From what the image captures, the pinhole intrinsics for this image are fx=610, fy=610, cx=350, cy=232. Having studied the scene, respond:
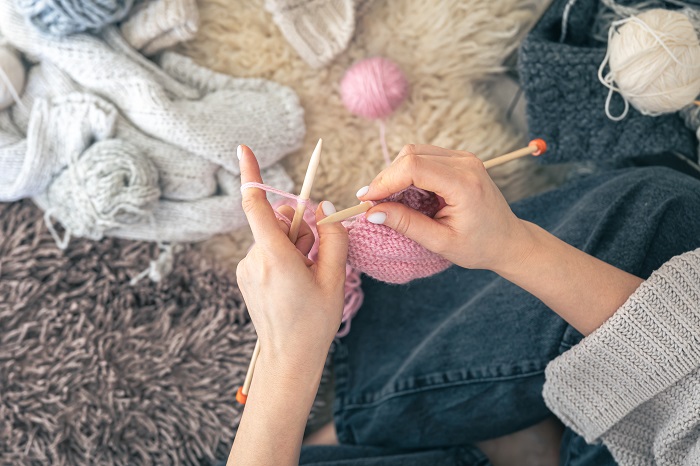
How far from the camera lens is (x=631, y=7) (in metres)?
1.01

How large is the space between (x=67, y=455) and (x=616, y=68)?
3.53ft

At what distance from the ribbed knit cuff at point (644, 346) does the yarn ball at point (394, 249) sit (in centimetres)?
21

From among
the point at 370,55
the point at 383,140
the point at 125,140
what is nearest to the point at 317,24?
the point at 370,55

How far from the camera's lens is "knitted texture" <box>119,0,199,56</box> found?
1.04 m

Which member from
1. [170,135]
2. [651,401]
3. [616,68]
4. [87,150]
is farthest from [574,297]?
[87,150]

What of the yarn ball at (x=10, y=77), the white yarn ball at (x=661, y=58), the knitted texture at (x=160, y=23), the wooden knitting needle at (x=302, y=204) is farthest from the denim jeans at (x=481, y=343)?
the yarn ball at (x=10, y=77)

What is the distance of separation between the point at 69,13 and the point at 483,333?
806 mm

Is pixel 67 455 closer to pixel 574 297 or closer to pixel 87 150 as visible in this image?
pixel 87 150

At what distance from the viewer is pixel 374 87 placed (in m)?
1.05

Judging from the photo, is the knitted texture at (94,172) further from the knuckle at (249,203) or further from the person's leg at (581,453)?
the person's leg at (581,453)

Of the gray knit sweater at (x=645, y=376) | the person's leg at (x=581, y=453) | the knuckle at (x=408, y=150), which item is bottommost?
the person's leg at (x=581, y=453)

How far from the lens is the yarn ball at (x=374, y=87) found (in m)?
1.06

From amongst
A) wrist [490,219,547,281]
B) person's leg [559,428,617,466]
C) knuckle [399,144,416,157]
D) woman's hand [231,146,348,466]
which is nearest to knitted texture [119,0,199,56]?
woman's hand [231,146,348,466]

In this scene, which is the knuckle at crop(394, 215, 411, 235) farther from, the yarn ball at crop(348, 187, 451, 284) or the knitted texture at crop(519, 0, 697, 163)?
the knitted texture at crop(519, 0, 697, 163)
